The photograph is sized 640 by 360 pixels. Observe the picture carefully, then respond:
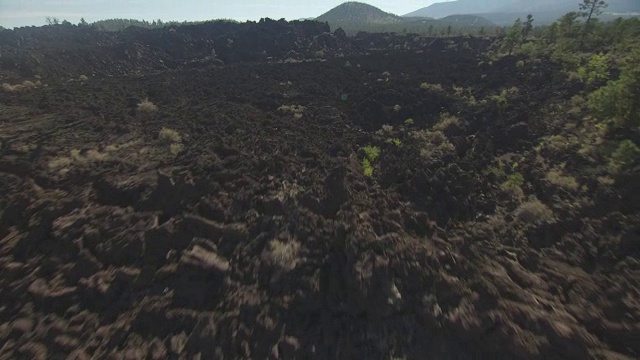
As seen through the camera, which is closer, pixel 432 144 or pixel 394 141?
pixel 432 144

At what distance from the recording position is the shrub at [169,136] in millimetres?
24416

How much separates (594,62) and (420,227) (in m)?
29.8

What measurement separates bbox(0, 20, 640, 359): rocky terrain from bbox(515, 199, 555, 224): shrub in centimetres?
10

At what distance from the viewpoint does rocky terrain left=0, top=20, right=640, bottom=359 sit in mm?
12789

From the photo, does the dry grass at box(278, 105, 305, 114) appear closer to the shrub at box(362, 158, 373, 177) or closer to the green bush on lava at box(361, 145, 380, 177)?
the green bush on lava at box(361, 145, 380, 177)

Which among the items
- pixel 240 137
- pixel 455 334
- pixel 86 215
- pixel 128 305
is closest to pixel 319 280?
pixel 455 334

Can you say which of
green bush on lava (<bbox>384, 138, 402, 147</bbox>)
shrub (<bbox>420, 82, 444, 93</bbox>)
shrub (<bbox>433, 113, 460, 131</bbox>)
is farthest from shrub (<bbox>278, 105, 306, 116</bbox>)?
shrub (<bbox>420, 82, 444, 93</bbox>)

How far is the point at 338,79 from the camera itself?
155 feet

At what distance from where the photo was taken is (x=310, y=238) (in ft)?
53.3

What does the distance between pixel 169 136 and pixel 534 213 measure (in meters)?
21.2

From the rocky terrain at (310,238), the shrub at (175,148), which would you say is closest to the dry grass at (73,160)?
the rocky terrain at (310,238)

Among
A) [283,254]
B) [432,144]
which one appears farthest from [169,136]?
[432,144]

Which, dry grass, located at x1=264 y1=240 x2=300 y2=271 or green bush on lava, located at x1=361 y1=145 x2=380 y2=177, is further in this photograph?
green bush on lava, located at x1=361 y1=145 x2=380 y2=177

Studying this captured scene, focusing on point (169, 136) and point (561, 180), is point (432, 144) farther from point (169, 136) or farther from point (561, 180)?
point (169, 136)
